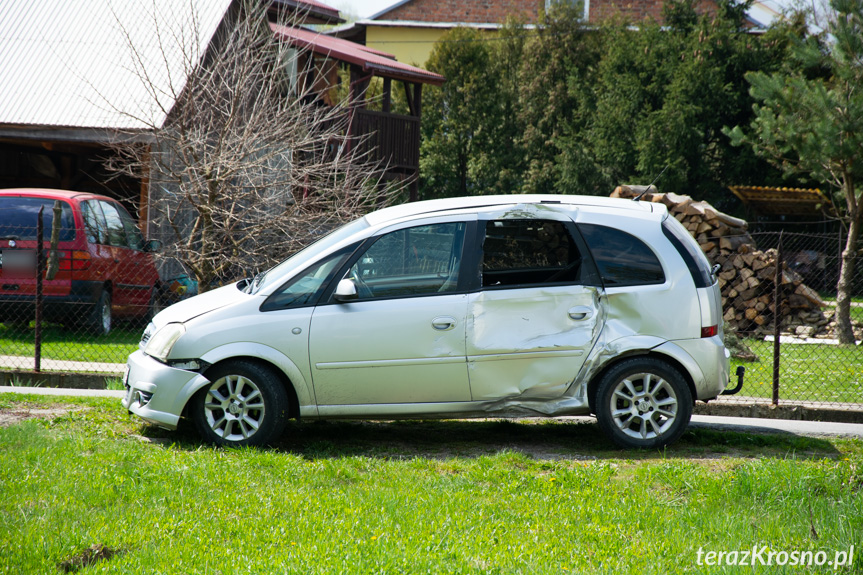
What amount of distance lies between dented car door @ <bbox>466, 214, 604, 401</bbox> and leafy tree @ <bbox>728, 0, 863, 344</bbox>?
31.7 feet

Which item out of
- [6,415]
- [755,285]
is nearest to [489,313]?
[6,415]

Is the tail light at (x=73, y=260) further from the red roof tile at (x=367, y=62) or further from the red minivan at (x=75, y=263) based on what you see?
the red roof tile at (x=367, y=62)

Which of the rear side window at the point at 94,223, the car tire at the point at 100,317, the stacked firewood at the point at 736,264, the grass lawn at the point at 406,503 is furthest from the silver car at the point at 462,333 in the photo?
the stacked firewood at the point at 736,264

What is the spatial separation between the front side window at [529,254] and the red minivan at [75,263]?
6424 millimetres

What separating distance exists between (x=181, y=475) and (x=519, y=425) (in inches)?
123

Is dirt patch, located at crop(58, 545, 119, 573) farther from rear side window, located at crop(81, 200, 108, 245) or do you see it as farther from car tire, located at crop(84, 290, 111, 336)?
rear side window, located at crop(81, 200, 108, 245)

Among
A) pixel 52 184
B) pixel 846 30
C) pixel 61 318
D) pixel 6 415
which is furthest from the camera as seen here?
pixel 52 184

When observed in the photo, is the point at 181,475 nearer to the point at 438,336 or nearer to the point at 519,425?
the point at 438,336

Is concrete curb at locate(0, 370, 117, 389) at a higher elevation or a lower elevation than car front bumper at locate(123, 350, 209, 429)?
lower

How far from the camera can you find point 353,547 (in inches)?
155

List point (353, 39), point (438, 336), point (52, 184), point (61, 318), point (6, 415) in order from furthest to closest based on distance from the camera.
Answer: point (353, 39), point (52, 184), point (61, 318), point (6, 415), point (438, 336)

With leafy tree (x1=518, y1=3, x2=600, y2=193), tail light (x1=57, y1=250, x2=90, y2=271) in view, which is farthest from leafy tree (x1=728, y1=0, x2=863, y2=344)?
leafy tree (x1=518, y1=3, x2=600, y2=193)

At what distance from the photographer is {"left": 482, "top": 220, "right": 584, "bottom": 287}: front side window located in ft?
20.0

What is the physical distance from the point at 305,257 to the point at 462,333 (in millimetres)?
1388
